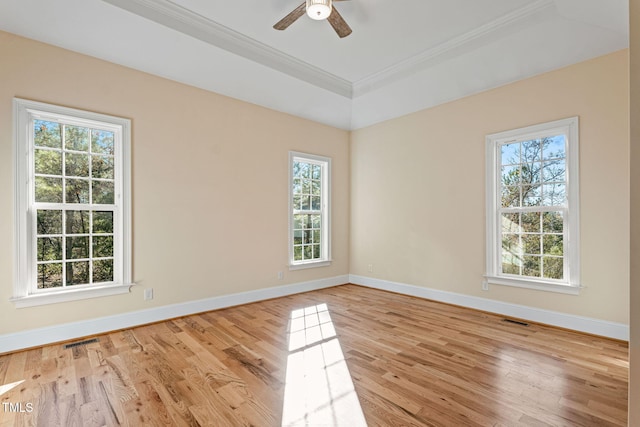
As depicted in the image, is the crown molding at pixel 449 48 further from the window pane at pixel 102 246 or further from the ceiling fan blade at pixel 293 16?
the window pane at pixel 102 246

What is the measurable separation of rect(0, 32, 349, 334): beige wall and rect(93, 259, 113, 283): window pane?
0.71 ft

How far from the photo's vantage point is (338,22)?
2.68 metres

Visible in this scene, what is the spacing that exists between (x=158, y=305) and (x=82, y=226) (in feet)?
3.87

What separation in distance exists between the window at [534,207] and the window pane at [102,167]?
4558mm

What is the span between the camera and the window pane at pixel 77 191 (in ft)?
10.3

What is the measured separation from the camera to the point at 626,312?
301 cm

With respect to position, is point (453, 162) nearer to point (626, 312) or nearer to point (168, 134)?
point (626, 312)

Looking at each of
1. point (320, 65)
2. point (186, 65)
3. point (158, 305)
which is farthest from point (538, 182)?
point (158, 305)

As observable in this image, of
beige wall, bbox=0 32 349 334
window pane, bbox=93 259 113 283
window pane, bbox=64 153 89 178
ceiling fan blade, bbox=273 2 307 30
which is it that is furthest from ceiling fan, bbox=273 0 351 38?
window pane, bbox=93 259 113 283

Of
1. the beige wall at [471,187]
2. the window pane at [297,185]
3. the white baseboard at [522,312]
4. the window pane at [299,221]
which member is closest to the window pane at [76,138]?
the window pane at [297,185]

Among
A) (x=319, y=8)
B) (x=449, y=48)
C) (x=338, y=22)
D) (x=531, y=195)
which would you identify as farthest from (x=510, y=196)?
(x=319, y=8)

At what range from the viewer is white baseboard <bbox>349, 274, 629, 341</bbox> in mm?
3080

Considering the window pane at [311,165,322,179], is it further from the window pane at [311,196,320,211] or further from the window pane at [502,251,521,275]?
the window pane at [502,251,521,275]

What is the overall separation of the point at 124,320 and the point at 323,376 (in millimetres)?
2383
